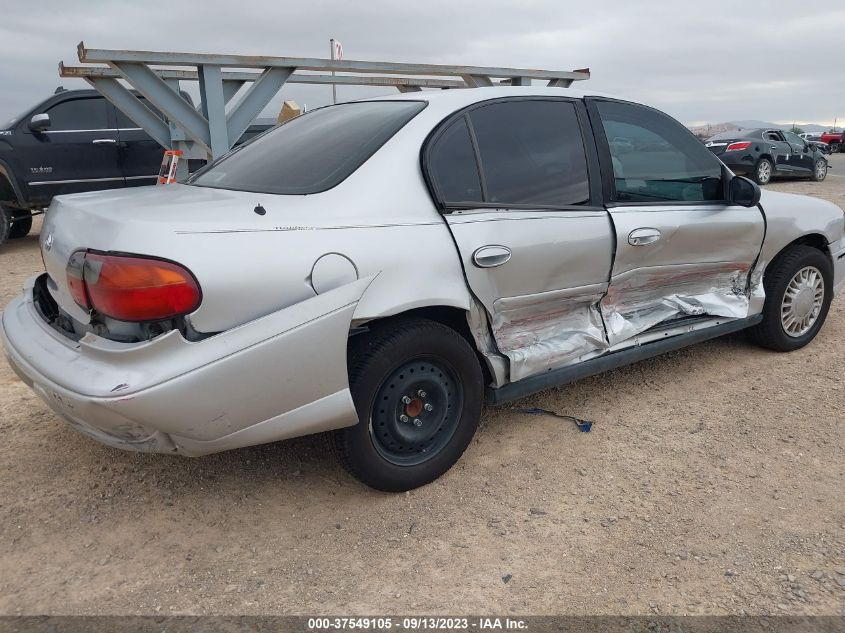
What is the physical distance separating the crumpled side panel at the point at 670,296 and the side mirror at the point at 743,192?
364mm

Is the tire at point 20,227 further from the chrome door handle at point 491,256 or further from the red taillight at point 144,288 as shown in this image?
the chrome door handle at point 491,256

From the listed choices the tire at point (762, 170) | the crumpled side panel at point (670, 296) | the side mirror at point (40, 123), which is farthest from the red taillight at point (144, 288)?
the tire at point (762, 170)

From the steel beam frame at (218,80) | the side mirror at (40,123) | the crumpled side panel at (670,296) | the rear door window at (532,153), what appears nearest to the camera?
the rear door window at (532,153)

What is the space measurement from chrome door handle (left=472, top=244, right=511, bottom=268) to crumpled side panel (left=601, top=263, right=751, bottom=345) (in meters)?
0.75

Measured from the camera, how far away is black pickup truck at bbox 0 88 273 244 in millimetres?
8406

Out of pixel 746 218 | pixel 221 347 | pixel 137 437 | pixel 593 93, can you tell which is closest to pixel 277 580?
pixel 137 437

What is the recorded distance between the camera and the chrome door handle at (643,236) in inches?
128

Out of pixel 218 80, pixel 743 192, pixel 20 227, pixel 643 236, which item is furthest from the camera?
pixel 20 227

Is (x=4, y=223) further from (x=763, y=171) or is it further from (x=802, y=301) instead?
(x=763, y=171)

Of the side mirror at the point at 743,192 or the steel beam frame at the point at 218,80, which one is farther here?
the steel beam frame at the point at 218,80

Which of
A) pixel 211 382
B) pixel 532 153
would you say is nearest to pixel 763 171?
pixel 532 153

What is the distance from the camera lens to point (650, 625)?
6.86ft

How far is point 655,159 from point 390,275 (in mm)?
1851

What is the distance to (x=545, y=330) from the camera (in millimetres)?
3145
